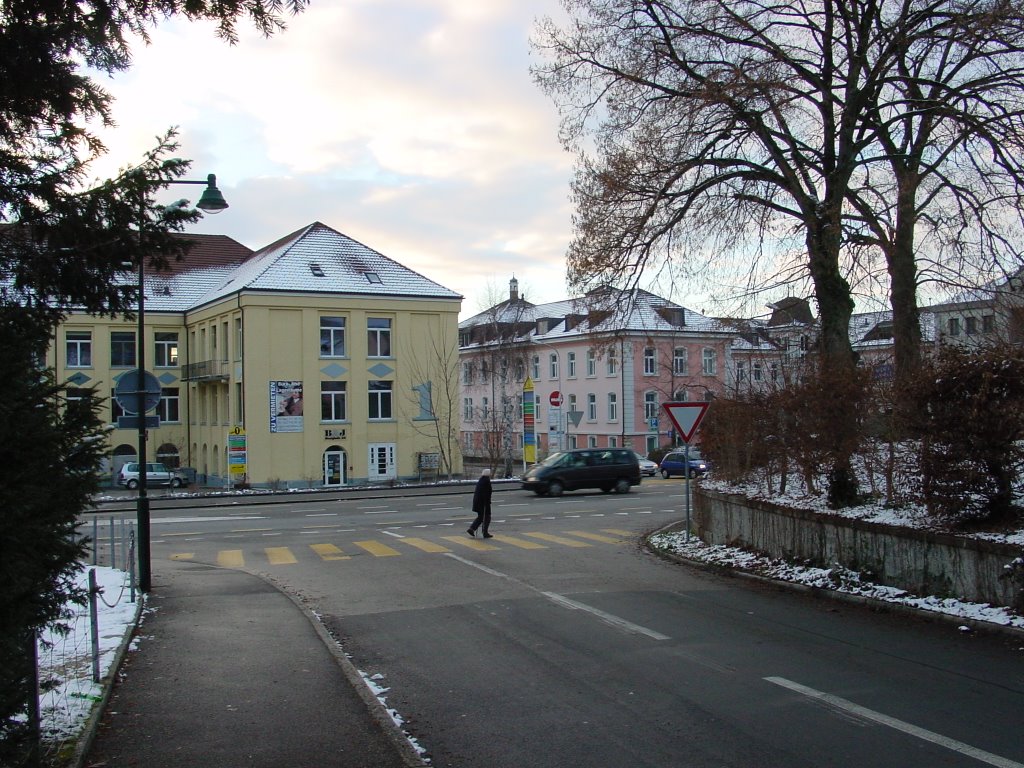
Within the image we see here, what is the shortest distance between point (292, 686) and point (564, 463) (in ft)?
91.7

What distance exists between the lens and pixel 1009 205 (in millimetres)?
16078

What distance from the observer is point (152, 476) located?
50.4 m

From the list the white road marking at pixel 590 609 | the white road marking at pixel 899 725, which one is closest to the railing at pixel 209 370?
the white road marking at pixel 590 609

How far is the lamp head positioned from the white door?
3499cm

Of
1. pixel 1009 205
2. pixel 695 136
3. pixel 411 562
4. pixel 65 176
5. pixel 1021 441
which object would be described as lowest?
pixel 411 562

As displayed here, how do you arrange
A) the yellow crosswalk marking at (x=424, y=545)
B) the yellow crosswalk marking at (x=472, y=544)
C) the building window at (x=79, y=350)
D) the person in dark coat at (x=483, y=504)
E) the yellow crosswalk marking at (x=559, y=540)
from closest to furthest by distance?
the yellow crosswalk marking at (x=472, y=544) < the yellow crosswalk marking at (x=424, y=545) < the yellow crosswalk marking at (x=559, y=540) < the person in dark coat at (x=483, y=504) < the building window at (x=79, y=350)

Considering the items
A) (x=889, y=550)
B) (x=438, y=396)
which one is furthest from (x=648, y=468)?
(x=889, y=550)

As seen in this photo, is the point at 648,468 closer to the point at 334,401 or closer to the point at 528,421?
the point at 528,421

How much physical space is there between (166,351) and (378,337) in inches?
635

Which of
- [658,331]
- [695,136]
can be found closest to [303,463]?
[658,331]

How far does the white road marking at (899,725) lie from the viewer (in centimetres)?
579

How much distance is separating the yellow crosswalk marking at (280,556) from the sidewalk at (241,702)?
6322 millimetres

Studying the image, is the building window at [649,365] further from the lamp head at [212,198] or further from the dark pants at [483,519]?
the lamp head at [212,198]

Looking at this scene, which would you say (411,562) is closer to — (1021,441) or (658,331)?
(1021,441)
